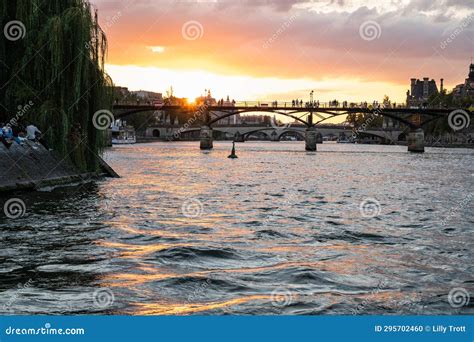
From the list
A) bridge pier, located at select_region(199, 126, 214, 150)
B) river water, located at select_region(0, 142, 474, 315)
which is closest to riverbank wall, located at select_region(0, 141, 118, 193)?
river water, located at select_region(0, 142, 474, 315)

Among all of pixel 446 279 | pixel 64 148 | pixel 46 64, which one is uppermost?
pixel 46 64

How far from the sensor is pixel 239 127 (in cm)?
17562

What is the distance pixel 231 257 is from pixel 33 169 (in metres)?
15.7

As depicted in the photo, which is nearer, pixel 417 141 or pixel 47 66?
pixel 47 66

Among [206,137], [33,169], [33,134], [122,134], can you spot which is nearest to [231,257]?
[33,169]

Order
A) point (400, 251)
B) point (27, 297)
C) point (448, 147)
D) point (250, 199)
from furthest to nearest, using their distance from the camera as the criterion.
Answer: point (448, 147), point (250, 199), point (400, 251), point (27, 297)

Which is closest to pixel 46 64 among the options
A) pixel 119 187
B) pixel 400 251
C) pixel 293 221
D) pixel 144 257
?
pixel 119 187

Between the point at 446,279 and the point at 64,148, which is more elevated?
the point at 64,148

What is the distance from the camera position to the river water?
9.34m

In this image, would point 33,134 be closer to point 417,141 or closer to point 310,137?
point 417,141

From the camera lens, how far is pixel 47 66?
27.8 metres

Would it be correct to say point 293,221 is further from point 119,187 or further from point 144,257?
point 119,187

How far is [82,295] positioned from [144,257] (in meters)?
3.32

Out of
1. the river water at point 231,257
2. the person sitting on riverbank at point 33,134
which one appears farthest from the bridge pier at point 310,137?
the river water at point 231,257
